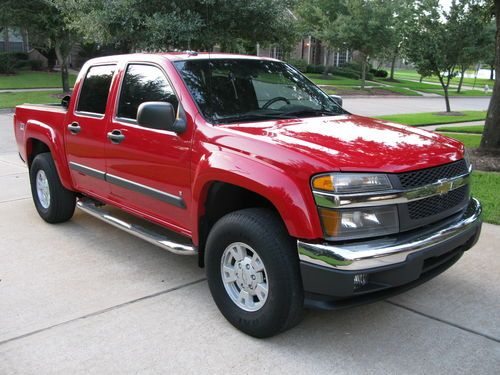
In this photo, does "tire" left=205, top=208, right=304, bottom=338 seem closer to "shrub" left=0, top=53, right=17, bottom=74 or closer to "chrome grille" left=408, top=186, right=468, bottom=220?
"chrome grille" left=408, top=186, right=468, bottom=220

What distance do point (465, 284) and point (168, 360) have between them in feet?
8.44

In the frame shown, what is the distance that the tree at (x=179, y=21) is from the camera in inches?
444

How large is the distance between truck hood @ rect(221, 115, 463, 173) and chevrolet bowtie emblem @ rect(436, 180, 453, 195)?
13cm

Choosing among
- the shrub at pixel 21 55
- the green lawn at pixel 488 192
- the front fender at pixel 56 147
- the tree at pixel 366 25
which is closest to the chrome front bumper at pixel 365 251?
the green lawn at pixel 488 192

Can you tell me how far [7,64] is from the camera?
3027cm

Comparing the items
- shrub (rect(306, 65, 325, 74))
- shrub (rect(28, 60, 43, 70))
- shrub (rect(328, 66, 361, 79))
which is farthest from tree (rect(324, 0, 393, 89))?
shrub (rect(28, 60, 43, 70))

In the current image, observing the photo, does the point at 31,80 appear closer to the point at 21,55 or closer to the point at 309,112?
the point at 21,55

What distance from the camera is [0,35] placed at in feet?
115

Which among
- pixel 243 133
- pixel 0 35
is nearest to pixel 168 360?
pixel 243 133

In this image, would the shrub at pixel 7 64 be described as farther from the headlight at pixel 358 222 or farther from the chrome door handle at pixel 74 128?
the headlight at pixel 358 222

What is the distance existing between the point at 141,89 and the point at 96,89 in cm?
82

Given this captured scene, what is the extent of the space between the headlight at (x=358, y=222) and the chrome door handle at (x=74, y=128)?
301 centimetres

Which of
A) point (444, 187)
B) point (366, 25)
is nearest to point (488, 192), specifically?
point (444, 187)

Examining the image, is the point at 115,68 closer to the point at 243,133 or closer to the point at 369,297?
the point at 243,133
